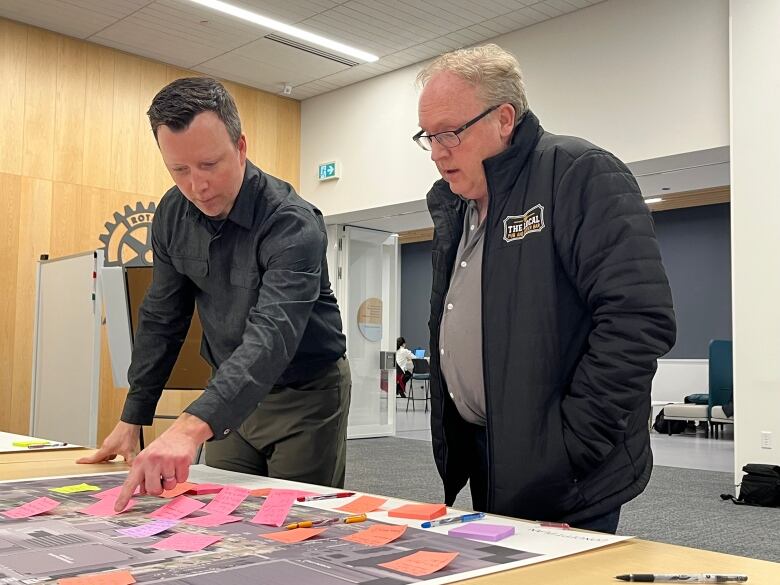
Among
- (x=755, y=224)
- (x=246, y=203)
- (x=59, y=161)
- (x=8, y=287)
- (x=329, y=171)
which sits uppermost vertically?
(x=329, y=171)

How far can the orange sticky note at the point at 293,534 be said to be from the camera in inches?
42.9

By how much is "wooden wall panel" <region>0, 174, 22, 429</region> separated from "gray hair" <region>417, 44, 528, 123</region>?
572cm

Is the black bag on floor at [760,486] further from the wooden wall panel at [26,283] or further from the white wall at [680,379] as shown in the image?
the white wall at [680,379]

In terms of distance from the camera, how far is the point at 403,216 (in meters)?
8.05

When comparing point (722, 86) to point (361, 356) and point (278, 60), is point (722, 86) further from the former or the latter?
point (361, 356)

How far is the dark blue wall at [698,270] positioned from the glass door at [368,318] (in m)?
4.61

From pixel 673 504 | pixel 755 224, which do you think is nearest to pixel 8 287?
pixel 673 504

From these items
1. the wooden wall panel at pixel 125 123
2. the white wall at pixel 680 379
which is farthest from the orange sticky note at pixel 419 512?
the white wall at pixel 680 379

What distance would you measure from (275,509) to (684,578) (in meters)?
0.61

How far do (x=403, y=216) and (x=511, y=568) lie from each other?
7174 millimetres

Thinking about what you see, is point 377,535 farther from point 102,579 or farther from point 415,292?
point 415,292

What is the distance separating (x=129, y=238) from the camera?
284 inches

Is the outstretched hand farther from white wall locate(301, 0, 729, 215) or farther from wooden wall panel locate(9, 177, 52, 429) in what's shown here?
wooden wall panel locate(9, 177, 52, 429)

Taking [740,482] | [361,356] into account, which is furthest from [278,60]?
[740,482]
